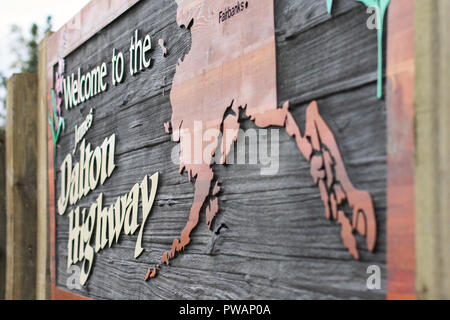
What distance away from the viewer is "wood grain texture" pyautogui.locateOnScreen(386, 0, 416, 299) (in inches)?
41.3

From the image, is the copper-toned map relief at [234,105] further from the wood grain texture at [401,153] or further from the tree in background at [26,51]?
the tree in background at [26,51]

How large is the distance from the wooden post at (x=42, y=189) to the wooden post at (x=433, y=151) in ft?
8.07

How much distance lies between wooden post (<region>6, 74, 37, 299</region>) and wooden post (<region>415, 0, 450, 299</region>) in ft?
8.81

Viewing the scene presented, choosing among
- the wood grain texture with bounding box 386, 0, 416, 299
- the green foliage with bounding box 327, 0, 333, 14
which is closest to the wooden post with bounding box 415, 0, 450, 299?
the wood grain texture with bounding box 386, 0, 416, 299

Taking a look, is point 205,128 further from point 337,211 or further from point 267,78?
point 337,211

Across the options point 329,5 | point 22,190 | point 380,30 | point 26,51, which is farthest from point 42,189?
point 26,51

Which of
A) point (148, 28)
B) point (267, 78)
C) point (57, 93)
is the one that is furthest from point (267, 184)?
point (57, 93)

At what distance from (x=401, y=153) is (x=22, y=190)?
8.75ft

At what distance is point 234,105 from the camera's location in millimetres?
1576

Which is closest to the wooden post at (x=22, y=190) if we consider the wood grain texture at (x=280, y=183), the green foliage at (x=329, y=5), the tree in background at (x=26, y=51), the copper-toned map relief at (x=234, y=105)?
the wood grain texture at (x=280, y=183)

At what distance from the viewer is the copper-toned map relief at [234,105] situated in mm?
1210

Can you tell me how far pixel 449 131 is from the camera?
0.99 meters

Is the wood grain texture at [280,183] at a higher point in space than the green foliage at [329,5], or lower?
lower

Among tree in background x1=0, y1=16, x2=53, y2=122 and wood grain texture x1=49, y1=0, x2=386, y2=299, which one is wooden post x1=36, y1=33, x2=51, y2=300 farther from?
tree in background x1=0, y1=16, x2=53, y2=122
